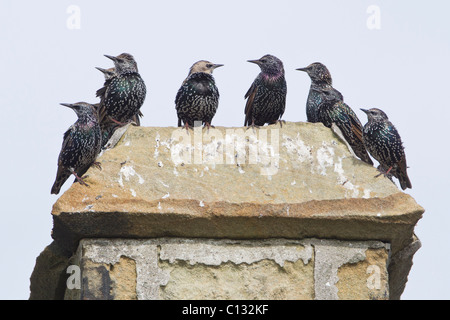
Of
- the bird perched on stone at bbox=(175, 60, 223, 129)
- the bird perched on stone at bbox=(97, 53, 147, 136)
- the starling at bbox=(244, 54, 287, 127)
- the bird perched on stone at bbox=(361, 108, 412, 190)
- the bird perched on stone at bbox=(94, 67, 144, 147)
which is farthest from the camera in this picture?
the starling at bbox=(244, 54, 287, 127)

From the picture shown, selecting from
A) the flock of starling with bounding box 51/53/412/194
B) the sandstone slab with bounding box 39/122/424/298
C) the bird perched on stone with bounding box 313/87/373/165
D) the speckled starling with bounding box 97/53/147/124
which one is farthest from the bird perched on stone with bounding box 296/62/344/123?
the sandstone slab with bounding box 39/122/424/298

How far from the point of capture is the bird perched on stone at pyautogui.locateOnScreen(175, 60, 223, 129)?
20.6 ft

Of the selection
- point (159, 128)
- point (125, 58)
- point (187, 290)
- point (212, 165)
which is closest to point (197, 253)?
point (187, 290)

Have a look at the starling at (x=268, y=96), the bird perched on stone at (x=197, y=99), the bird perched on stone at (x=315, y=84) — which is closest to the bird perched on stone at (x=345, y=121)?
the bird perched on stone at (x=315, y=84)

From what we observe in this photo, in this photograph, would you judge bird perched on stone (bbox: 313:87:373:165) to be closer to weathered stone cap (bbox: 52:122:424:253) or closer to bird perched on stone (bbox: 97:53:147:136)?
weathered stone cap (bbox: 52:122:424:253)

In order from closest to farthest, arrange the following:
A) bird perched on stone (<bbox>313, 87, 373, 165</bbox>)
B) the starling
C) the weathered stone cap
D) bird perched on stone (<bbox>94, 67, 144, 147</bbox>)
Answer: the weathered stone cap, bird perched on stone (<bbox>313, 87, 373, 165</bbox>), bird perched on stone (<bbox>94, 67, 144, 147</bbox>), the starling

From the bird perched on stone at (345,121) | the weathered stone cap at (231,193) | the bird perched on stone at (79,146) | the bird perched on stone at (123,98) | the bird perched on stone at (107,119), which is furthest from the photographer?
the bird perched on stone at (107,119)

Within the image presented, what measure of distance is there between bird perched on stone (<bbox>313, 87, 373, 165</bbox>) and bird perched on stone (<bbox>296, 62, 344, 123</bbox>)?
24 cm

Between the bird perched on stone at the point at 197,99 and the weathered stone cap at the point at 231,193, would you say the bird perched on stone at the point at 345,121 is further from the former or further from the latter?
the weathered stone cap at the point at 231,193

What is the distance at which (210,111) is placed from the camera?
6.30 metres

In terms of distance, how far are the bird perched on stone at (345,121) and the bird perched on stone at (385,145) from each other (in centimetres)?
29

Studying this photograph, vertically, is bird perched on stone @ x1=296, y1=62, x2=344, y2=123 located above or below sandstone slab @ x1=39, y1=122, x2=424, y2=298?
above

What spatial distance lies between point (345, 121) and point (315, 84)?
1399mm

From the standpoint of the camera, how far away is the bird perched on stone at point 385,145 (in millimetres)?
5539
